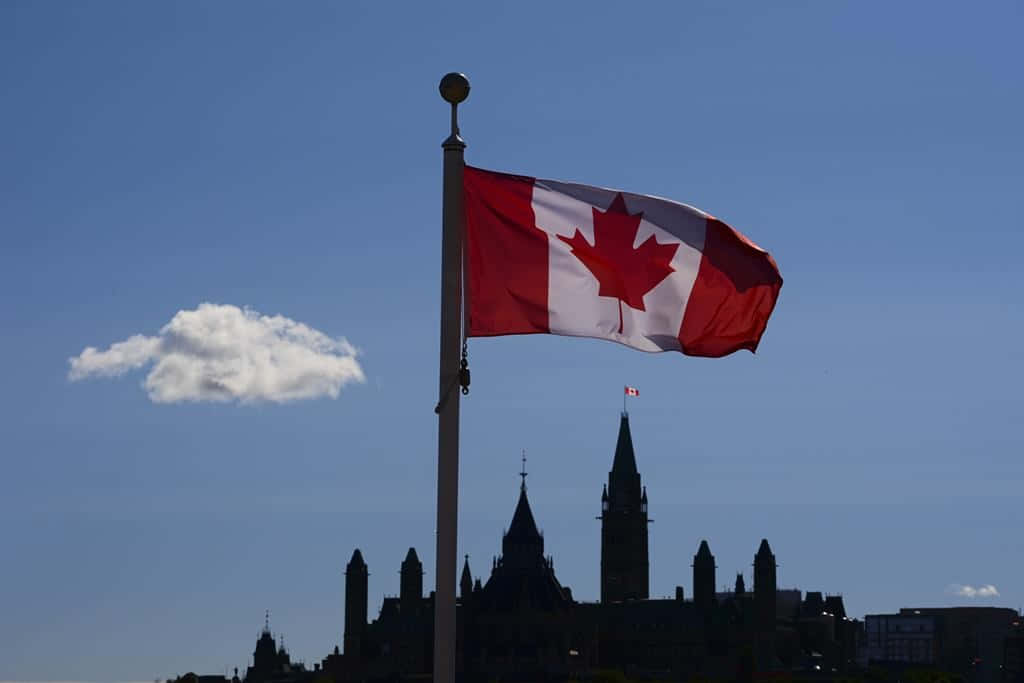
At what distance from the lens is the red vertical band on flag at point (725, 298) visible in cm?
1908

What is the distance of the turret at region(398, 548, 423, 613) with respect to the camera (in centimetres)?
19312

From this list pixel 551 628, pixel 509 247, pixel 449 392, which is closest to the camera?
pixel 449 392

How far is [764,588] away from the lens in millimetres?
189125

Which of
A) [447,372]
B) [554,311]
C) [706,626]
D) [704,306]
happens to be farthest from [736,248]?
[706,626]

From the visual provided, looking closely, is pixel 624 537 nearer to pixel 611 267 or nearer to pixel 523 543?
pixel 523 543

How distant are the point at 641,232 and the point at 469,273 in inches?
67.3

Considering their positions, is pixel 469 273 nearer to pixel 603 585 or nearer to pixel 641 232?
pixel 641 232

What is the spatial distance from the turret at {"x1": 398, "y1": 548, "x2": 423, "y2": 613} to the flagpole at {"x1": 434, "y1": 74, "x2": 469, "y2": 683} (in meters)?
177

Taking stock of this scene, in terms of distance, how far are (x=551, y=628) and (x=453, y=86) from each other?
172 metres

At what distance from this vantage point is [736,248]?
19109mm

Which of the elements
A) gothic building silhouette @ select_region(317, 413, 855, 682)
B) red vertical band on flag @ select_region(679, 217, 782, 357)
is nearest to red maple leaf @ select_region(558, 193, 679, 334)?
red vertical band on flag @ select_region(679, 217, 782, 357)

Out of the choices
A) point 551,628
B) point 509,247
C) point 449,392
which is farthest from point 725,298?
point 551,628

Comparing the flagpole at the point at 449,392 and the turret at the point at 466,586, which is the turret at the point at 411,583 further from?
the flagpole at the point at 449,392

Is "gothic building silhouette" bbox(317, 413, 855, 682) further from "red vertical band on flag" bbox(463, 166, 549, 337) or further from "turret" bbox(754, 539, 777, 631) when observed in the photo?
"red vertical band on flag" bbox(463, 166, 549, 337)
